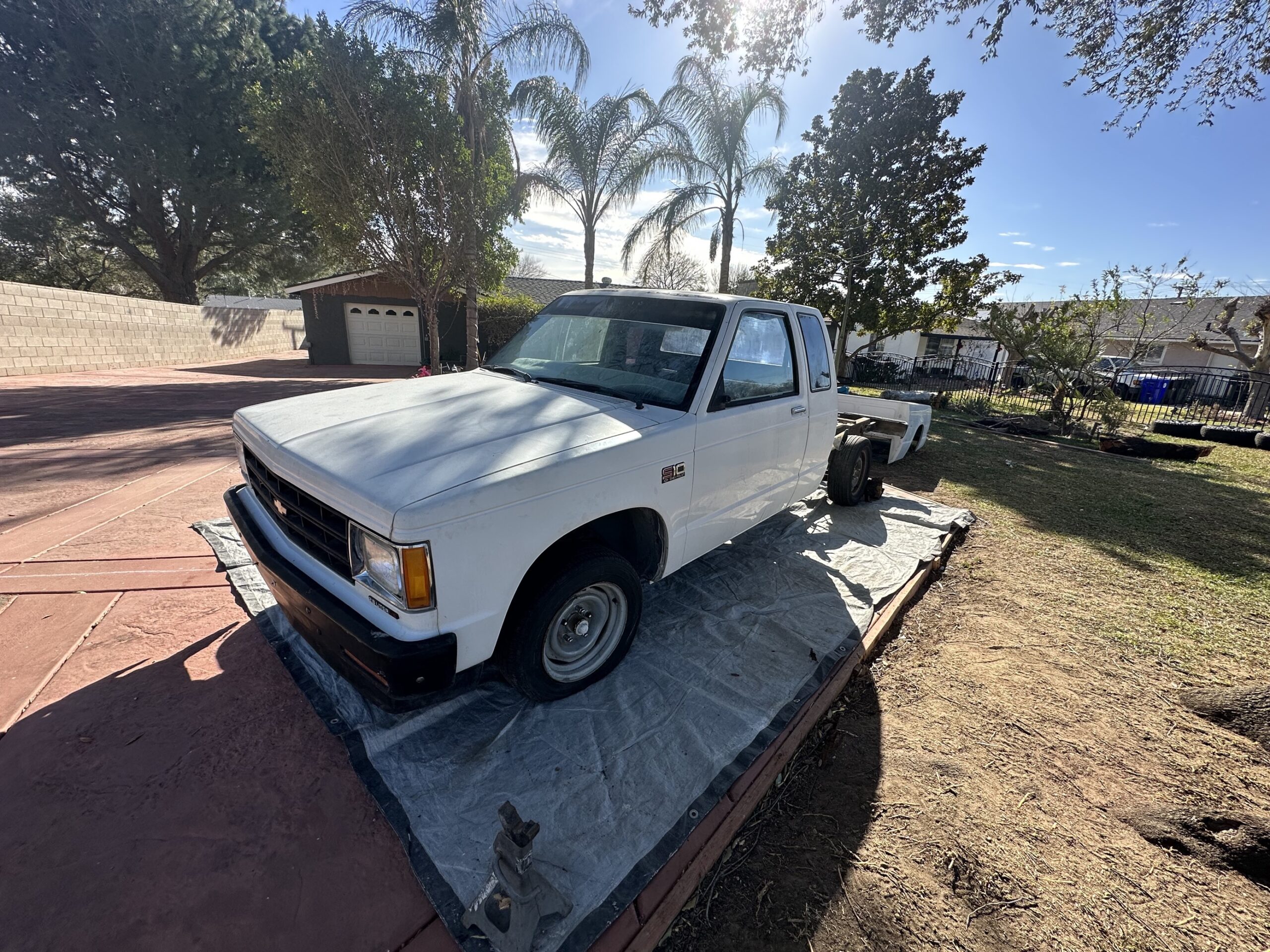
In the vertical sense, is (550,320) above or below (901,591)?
above

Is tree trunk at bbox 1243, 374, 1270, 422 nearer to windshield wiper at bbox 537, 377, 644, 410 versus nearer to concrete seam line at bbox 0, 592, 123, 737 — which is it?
windshield wiper at bbox 537, 377, 644, 410

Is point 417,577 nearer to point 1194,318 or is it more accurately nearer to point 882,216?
point 882,216

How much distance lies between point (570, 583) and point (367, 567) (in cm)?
81

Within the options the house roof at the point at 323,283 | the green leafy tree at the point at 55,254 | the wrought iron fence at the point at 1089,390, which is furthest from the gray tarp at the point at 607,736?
the green leafy tree at the point at 55,254

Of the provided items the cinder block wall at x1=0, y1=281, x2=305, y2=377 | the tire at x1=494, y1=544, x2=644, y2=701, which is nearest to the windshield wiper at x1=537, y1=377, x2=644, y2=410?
the tire at x1=494, y1=544, x2=644, y2=701

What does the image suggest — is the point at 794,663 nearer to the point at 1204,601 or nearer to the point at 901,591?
the point at 901,591

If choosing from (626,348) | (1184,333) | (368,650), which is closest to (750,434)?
(626,348)

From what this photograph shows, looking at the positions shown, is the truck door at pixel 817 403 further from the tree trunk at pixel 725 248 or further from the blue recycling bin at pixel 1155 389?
the blue recycling bin at pixel 1155 389

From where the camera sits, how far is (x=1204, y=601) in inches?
152

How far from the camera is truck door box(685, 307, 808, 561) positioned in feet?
9.61

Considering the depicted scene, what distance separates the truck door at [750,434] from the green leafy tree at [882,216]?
465 inches

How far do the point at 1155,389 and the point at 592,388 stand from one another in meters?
23.3

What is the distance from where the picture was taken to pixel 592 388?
9.87 ft

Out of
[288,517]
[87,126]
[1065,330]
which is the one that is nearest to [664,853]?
[288,517]
